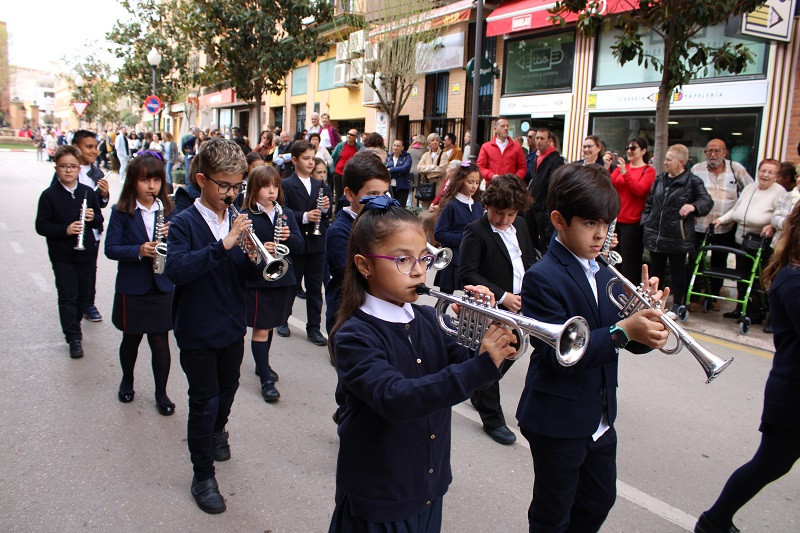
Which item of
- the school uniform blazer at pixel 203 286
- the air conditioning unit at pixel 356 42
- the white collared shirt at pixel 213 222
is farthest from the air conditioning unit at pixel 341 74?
the school uniform blazer at pixel 203 286

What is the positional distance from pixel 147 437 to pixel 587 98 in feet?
41.0

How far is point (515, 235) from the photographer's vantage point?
4602 millimetres

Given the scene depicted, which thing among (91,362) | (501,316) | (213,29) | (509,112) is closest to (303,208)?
(91,362)

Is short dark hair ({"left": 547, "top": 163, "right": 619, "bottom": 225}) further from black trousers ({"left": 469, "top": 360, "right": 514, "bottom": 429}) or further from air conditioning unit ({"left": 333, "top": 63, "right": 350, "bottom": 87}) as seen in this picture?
air conditioning unit ({"left": 333, "top": 63, "right": 350, "bottom": 87})

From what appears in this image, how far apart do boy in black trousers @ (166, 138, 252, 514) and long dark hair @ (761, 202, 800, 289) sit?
2.63 meters

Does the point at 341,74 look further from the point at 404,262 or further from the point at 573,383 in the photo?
the point at 404,262

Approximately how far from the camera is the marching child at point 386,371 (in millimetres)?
2119

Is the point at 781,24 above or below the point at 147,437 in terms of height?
above

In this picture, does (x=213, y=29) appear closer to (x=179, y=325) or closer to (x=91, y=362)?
(x=91, y=362)

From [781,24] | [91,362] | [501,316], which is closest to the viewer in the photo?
[501,316]

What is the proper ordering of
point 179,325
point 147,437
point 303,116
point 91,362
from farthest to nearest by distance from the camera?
point 303,116, point 91,362, point 147,437, point 179,325

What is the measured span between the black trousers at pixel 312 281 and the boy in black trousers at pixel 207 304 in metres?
3.01

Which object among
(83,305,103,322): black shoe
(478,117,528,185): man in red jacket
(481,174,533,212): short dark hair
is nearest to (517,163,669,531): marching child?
(481,174,533,212): short dark hair

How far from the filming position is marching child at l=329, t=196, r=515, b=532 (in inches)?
83.4
